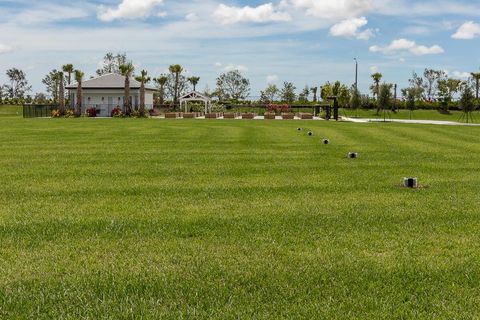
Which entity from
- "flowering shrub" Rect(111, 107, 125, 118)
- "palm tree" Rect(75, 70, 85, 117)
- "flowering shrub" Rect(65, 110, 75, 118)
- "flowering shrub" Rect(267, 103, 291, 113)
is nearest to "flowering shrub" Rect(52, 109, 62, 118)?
"flowering shrub" Rect(65, 110, 75, 118)

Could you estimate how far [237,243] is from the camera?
6156 mm

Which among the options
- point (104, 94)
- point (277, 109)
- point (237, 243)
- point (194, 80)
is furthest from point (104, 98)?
point (237, 243)

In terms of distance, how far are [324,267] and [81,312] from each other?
230cm

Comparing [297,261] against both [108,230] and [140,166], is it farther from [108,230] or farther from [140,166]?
[140,166]

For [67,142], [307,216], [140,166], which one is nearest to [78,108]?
[67,142]

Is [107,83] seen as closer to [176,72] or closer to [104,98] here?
[104,98]

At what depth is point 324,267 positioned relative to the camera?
5352 mm

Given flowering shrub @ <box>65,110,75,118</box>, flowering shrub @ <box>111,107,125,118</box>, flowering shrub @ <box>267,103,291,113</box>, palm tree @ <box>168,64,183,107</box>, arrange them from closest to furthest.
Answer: flowering shrub @ <box>111,107,125,118</box> → flowering shrub @ <box>65,110,75,118</box> → flowering shrub @ <box>267,103,291,113</box> → palm tree @ <box>168,64,183,107</box>

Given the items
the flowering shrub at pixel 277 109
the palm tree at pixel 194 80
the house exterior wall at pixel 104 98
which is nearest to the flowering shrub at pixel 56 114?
the house exterior wall at pixel 104 98

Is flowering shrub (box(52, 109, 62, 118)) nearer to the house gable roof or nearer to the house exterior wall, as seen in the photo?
the house exterior wall

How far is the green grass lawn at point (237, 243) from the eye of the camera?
4.48 m

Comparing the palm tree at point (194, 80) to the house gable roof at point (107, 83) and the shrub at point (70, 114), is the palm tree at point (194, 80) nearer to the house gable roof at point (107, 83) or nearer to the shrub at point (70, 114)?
the house gable roof at point (107, 83)

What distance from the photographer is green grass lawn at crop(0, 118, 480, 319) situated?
448cm

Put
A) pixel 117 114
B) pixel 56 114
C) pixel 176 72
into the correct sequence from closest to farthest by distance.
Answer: pixel 56 114, pixel 117 114, pixel 176 72
